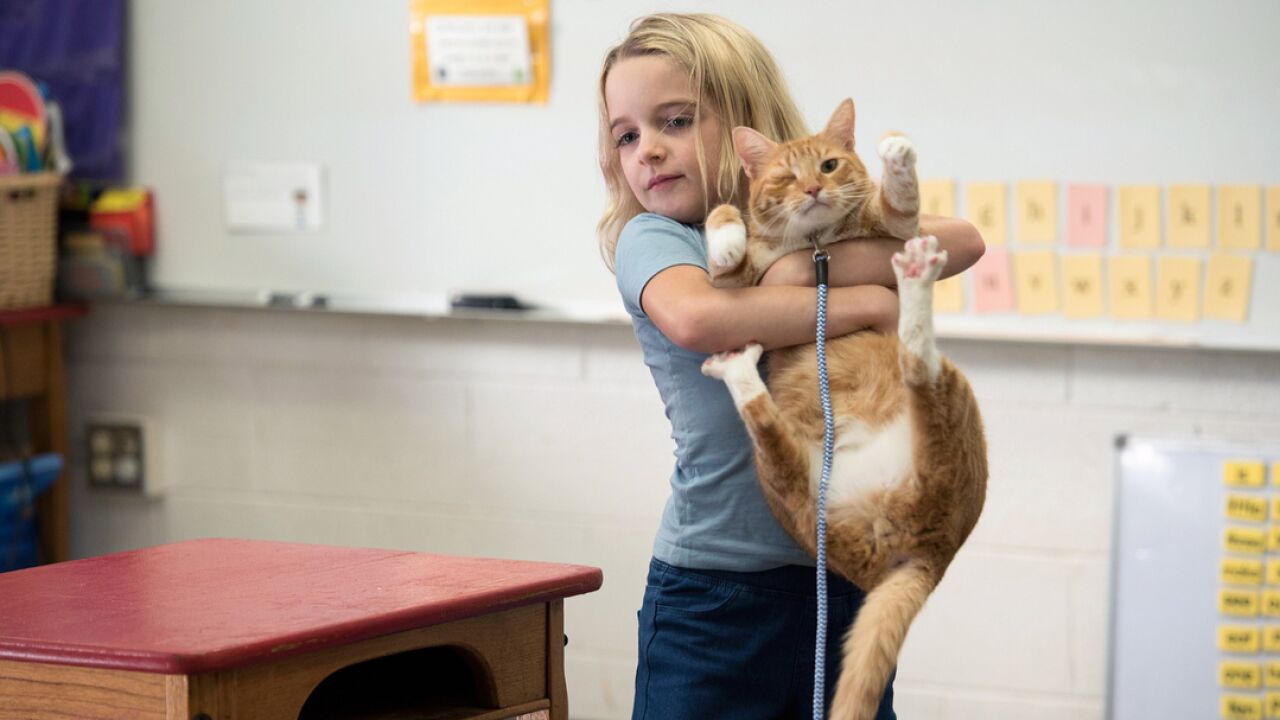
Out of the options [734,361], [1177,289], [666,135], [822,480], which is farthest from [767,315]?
[1177,289]

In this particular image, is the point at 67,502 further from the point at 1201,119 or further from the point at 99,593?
the point at 1201,119

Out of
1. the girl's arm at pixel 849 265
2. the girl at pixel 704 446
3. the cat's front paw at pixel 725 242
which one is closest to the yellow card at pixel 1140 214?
the girl at pixel 704 446

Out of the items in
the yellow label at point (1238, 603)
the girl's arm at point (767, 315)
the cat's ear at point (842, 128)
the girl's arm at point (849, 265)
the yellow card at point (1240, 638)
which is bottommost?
the yellow card at point (1240, 638)

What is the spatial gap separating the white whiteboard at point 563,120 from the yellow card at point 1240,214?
2 centimetres

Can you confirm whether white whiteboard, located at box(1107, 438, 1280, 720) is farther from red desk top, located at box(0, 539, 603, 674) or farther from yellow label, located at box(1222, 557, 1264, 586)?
Answer: red desk top, located at box(0, 539, 603, 674)

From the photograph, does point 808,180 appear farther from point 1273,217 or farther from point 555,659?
point 1273,217

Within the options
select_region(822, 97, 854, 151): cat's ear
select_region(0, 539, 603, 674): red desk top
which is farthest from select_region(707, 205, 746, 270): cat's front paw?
select_region(0, 539, 603, 674): red desk top

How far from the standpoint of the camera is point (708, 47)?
Result: 1395mm

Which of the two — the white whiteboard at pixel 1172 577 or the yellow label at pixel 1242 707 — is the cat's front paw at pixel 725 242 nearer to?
the white whiteboard at pixel 1172 577

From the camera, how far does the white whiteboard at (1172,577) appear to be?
2.37 metres

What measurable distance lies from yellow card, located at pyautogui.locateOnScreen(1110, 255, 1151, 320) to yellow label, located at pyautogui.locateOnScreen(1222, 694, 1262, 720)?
2.35ft

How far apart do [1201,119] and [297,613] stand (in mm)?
1902

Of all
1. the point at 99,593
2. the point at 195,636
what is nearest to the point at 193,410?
the point at 99,593

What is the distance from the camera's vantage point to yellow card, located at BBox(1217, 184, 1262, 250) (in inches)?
90.7
